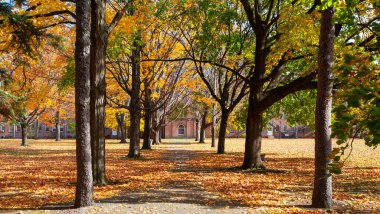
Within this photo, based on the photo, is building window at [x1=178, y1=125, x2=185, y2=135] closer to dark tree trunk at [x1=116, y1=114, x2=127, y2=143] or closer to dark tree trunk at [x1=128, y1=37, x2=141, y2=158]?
Answer: dark tree trunk at [x1=116, y1=114, x2=127, y2=143]

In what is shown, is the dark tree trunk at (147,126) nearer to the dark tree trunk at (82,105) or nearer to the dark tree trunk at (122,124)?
the dark tree trunk at (122,124)

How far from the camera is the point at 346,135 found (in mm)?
2305

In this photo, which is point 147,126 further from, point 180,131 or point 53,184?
point 180,131

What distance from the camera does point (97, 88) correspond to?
417 inches

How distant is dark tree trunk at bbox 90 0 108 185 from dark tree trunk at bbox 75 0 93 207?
3.05 metres

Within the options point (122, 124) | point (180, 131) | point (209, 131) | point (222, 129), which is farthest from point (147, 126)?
point (180, 131)

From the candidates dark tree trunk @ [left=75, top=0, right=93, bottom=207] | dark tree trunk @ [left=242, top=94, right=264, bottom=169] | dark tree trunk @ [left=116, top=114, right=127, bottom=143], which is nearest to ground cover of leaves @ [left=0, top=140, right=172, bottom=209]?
dark tree trunk @ [left=75, top=0, right=93, bottom=207]

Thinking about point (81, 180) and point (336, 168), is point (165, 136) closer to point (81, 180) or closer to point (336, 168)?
point (81, 180)

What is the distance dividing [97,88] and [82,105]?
3.31 meters

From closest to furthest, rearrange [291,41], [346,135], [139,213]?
[346,135], [139,213], [291,41]

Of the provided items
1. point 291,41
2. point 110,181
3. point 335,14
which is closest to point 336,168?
point 335,14

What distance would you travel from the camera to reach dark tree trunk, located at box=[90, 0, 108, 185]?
1047cm

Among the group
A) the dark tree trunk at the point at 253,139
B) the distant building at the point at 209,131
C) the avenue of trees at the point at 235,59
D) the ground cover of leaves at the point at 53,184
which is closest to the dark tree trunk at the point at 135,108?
the avenue of trees at the point at 235,59

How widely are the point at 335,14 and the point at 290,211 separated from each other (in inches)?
177
